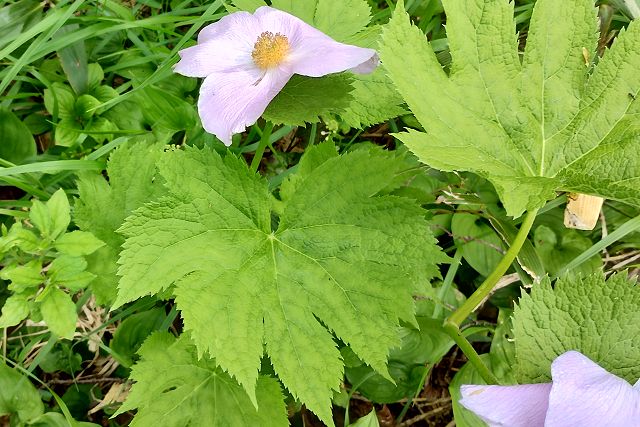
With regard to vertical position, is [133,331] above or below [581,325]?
below

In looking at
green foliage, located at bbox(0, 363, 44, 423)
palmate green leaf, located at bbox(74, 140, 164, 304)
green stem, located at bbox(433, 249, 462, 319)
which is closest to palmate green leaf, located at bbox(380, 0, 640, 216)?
green stem, located at bbox(433, 249, 462, 319)

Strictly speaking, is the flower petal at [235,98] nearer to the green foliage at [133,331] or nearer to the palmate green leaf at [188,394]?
the palmate green leaf at [188,394]

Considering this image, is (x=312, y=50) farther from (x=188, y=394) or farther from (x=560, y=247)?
(x=560, y=247)

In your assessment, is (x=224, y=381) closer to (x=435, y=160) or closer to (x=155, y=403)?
(x=155, y=403)

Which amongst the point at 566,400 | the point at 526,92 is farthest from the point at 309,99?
the point at 566,400

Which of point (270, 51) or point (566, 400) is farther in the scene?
point (270, 51)

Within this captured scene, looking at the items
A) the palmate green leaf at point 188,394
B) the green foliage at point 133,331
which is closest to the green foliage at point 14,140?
the green foliage at point 133,331

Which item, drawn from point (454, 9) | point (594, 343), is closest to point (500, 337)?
point (594, 343)
